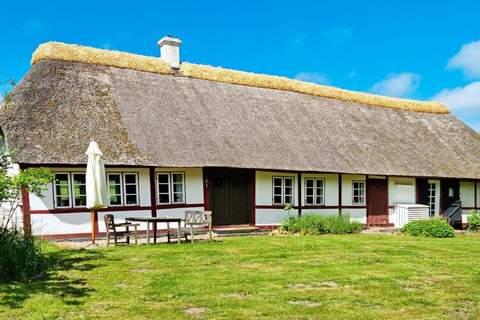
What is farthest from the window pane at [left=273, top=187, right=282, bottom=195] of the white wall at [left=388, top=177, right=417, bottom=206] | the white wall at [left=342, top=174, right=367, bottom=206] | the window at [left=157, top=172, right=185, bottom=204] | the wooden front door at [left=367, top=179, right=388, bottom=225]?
the white wall at [left=388, top=177, right=417, bottom=206]

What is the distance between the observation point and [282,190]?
15.4 meters

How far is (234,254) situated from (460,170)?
45.4ft

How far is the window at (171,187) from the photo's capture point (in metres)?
13.3

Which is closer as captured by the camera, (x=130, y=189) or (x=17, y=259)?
(x=17, y=259)

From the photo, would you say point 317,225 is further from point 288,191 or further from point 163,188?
point 163,188

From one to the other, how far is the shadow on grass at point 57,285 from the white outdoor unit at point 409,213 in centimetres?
1336

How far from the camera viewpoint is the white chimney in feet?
55.7

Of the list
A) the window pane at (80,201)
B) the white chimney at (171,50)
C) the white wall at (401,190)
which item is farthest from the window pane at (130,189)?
the white wall at (401,190)

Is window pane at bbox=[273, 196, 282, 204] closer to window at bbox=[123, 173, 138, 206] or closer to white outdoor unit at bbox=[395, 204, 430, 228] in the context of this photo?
window at bbox=[123, 173, 138, 206]

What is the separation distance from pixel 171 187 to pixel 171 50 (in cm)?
666

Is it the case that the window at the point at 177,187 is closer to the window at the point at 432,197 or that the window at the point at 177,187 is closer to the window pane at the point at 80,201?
the window pane at the point at 80,201

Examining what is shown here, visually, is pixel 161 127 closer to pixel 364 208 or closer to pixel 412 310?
pixel 364 208

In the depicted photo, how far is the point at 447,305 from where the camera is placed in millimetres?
5258

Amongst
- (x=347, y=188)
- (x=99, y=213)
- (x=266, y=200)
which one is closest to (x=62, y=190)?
(x=99, y=213)
